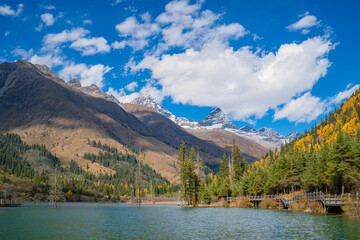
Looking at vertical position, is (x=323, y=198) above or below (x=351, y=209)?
above

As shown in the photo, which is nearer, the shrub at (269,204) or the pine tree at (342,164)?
the pine tree at (342,164)

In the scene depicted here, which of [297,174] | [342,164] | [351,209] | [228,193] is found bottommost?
[228,193]

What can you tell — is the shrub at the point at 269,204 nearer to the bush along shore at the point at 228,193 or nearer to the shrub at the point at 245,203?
Answer: the bush along shore at the point at 228,193

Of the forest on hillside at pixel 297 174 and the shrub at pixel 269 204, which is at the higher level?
the forest on hillside at pixel 297 174

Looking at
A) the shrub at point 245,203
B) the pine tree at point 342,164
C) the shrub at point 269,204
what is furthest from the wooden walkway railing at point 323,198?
the pine tree at point 342,164

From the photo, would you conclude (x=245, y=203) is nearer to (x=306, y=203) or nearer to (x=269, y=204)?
(x=269, y=204)

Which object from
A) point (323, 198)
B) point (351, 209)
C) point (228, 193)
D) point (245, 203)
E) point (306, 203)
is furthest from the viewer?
point (228, 193)

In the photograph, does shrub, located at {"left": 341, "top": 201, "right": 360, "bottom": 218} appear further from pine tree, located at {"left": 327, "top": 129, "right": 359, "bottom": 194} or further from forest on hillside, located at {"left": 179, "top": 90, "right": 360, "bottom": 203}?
forest on hillside, located at {"left": 179, "top": 90, "right": 360, "bottom": 203}

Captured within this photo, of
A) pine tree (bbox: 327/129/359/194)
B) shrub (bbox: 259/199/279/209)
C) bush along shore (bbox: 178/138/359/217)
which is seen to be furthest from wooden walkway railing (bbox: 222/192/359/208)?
pine tree (bbox: 327/129/359/194)

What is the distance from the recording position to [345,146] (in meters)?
63.9

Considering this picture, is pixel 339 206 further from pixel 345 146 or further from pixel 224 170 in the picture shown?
pixel 224 170

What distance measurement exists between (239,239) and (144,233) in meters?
13.1

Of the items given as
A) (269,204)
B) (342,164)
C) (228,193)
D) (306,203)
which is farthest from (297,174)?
(228,193)

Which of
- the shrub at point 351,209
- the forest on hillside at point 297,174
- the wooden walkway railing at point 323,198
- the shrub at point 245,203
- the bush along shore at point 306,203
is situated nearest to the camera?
the shrub at point 351,209
